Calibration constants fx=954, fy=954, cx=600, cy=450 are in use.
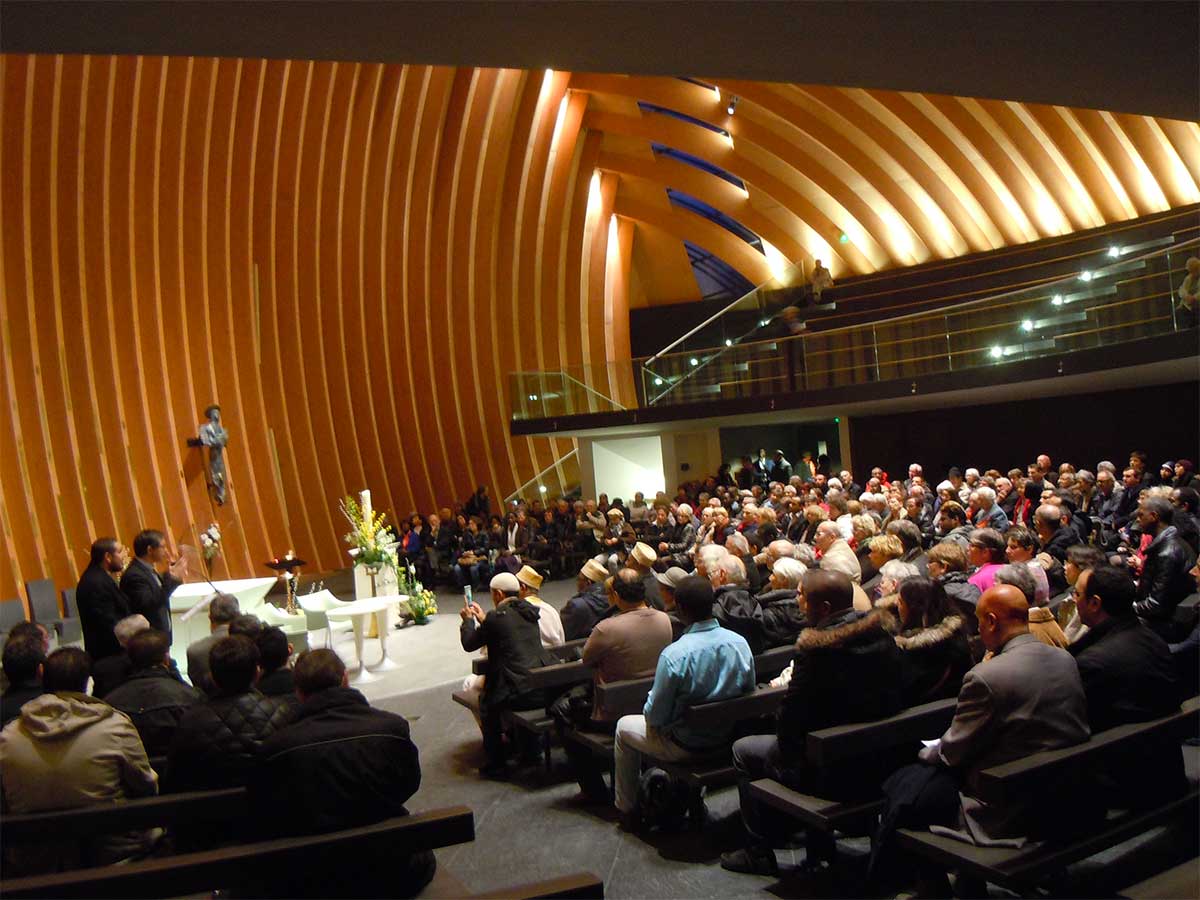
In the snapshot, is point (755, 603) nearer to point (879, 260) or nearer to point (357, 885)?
point (357, 885)

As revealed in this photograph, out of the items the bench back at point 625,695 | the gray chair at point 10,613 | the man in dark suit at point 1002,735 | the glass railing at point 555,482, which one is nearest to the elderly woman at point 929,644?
the man in dark suit at point 1002,735

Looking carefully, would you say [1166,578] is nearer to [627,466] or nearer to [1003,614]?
[1003,614]

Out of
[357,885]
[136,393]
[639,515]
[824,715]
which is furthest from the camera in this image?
[639,515]

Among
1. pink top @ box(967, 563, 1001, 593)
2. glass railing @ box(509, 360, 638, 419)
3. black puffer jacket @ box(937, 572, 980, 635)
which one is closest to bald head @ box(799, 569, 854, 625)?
black puffer jacket @ box(937, 572, 980, 635)

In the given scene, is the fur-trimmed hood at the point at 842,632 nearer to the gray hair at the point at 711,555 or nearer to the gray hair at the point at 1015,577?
the gray hair at the point at 1015,577

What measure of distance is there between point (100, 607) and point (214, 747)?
261cm

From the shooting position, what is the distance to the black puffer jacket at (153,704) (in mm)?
3771

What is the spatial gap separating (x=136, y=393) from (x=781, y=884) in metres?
11.4

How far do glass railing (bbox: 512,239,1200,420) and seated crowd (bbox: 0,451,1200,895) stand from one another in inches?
179

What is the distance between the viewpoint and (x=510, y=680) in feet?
17.1

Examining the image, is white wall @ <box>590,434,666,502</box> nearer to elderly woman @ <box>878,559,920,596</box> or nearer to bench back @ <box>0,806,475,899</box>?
elderly woman @ <box>878,559,920,596</box>

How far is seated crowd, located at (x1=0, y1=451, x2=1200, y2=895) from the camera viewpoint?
303cm

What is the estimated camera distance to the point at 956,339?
1191 cm

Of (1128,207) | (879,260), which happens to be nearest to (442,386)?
(879,260)
